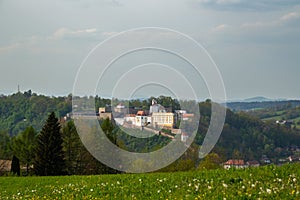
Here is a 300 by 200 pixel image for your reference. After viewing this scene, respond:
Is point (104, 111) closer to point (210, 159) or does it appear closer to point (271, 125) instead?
point (210, 159)

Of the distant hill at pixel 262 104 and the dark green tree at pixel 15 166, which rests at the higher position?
the distant hill at pixel 262 104

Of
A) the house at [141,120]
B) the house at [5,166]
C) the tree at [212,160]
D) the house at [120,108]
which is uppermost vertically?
the house at [120,108]

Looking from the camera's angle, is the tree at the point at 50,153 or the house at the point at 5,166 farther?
the house at the point at 5,166

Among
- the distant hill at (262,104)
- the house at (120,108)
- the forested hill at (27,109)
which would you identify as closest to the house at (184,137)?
the house at (120,108)

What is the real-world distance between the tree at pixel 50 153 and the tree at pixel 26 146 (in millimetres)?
8978

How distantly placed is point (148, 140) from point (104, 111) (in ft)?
20.8

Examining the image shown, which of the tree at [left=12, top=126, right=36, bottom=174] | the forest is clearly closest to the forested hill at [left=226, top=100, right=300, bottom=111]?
the forest

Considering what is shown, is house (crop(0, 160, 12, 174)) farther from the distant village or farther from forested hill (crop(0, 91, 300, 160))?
the distant village

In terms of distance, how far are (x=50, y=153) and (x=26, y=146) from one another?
42.8ft

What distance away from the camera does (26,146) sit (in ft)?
209

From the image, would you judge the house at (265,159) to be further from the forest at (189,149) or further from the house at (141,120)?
the house at (141,120)

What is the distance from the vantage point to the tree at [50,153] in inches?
2031

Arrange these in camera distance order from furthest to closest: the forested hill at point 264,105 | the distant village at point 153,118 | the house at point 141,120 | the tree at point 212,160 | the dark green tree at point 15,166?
1. the forested hill at point 264,105
2. the dark green tree at point 15,166
3. the tree at point 212,160
4. the distant village at point 153,118
5. the house at point 141,120

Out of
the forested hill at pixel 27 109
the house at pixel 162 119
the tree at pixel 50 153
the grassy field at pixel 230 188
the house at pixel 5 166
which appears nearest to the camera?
the grassy field at pixel 230 188
